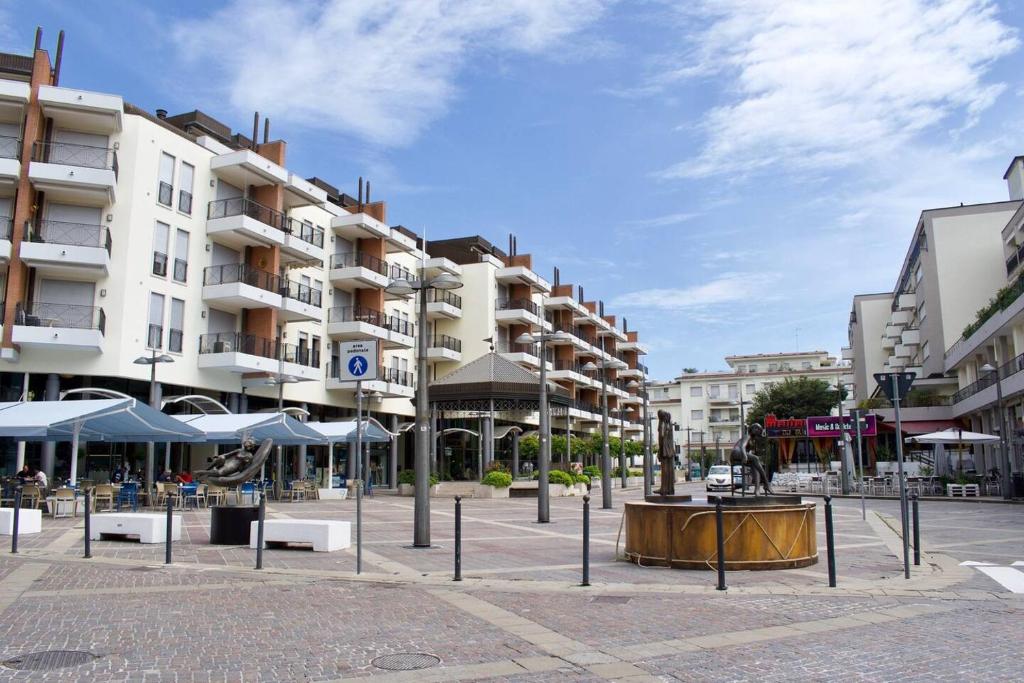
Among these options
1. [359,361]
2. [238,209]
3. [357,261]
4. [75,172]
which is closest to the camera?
[359,361]

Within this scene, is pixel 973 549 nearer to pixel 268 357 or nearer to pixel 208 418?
pixel 208 418

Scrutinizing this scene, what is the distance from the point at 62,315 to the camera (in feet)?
95.3

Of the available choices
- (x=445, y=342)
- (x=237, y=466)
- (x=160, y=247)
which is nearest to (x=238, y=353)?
(x=160, y=247)

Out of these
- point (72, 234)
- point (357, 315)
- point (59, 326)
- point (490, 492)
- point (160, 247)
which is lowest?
point (490, 492)

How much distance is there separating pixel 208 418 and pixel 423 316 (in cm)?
1412

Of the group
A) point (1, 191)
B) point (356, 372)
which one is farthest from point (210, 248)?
point (356, 372)

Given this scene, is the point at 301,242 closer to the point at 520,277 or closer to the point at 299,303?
the point at 299,303

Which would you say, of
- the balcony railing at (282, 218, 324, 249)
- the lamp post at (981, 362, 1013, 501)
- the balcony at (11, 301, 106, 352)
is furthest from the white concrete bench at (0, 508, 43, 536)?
the lamp post at (981, 362, 1013, 501)

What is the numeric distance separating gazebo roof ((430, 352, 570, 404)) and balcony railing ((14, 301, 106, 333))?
12.4m

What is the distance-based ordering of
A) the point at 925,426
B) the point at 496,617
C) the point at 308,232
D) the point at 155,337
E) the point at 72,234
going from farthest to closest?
the point at 925,426 → the point at 308,232 → the point at 155,337 → the point at 72,234 → the point at 496,617

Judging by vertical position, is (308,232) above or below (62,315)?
above

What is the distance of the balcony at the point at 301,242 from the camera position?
3697 centimetres

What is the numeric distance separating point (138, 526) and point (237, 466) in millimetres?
2002

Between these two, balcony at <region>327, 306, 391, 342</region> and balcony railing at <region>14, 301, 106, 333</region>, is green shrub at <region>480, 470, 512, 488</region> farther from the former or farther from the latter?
balcony railing at <region>14, 301, 106, 333</region>
